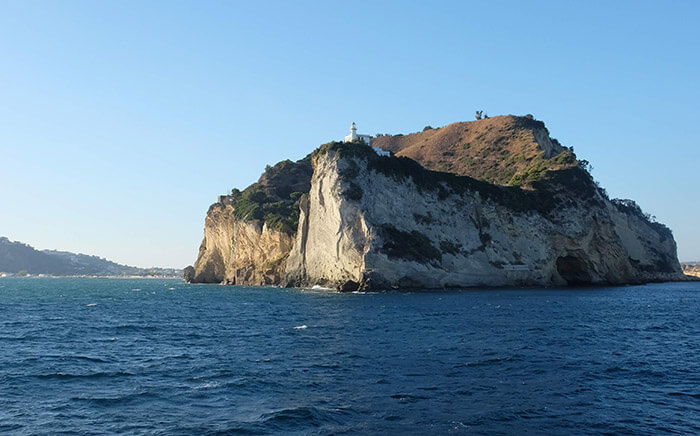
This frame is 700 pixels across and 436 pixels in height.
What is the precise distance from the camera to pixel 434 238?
236ft

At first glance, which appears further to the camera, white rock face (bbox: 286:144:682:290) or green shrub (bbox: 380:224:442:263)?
white rock face (bbox: 286:144:682:290)

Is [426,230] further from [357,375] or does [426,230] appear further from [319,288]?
[357,375]

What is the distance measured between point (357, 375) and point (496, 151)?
10397 centimetres

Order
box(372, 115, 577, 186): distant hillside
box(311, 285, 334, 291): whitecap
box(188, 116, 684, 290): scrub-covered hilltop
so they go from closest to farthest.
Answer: box(188, 116, 684, 290): scrub-covered hilltop → box(311, 285, 334, 291): whitecap → box(372, 115, 577, 186): distant hillside

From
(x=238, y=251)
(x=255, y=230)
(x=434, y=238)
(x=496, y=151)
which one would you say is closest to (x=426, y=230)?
(x=434, y=238)

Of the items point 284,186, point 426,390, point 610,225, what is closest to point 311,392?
point 426,390

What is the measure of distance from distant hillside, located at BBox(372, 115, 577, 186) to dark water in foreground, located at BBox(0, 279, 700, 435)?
6026 cm

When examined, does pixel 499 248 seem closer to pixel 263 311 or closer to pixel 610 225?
pixel 610 225

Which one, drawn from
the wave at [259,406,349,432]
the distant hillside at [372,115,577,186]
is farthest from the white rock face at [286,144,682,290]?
the wave at [259,406,349,432]

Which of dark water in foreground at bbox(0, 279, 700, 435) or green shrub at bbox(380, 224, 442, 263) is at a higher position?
green shrub at bbox(380, 224, 442, 263)

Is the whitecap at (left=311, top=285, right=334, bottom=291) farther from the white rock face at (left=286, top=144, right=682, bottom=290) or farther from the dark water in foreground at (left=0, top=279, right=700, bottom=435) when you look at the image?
the dark water in foreground at (left=0, top=279, right=700, bottom=435)

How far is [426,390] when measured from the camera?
17469 mm

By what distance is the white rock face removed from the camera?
2601 inches

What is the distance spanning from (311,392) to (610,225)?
77.1m
